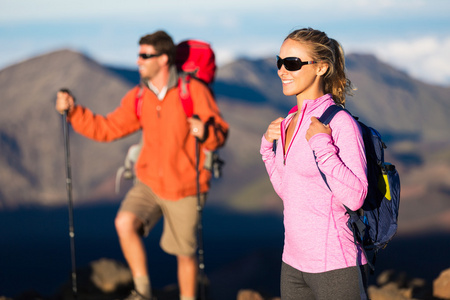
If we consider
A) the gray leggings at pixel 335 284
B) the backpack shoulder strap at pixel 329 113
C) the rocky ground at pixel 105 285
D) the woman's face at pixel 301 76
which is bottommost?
the rocky ground at pixel 105 285

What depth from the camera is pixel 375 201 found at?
11.0 feet

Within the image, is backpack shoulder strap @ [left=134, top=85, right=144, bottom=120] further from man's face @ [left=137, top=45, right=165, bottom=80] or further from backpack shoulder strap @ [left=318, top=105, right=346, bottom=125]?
backpack shoulder strap @ [left=318, top=105, right=346, bottom=125]

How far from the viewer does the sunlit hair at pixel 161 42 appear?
21.1 feet

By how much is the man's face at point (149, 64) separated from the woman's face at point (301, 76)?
302cm

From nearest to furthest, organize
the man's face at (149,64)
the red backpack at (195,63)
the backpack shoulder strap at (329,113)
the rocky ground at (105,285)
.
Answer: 1. the backpack shoulder strap at (329,113)
2. the man's face at (149,64)
3. the red backpack at (195,63)
4. the rocky ground at (105,285)

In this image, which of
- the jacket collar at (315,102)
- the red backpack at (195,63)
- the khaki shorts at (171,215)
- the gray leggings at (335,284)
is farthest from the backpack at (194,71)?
the gray leggings at (335,284)

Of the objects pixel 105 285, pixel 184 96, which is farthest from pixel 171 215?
pixel 105 285

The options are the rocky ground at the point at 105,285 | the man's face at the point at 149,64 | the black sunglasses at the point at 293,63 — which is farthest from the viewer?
the rocky ground at the point at 105,285

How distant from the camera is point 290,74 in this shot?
3523 mm

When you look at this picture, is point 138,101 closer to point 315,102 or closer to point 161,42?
point 161,42

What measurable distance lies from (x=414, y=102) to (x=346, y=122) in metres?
48.6

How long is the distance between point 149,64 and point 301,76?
10.4 ft

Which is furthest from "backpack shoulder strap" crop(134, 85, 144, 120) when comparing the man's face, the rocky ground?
the rocky ground

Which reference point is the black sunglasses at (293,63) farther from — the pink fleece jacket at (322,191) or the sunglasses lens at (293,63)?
the pink fleece jacket at (322,191)
